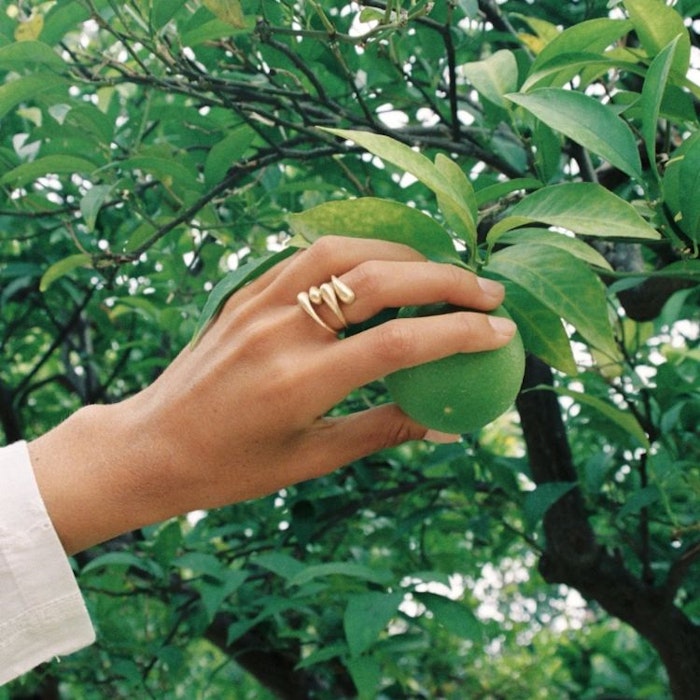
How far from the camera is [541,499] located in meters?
1.47

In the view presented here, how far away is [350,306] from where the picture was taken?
28.1 inches

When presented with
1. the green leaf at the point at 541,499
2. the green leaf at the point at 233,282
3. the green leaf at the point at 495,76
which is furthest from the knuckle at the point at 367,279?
the green leaf at the point at 541,499

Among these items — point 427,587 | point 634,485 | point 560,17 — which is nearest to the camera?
point 427,587

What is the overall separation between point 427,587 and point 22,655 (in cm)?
62

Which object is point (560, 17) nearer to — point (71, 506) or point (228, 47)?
point (228, 47)

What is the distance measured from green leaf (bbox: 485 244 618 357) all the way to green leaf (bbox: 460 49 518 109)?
0.30 meters

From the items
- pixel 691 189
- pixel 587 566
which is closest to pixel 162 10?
pixel 691 189

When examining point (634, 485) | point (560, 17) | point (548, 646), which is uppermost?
point (560, 17)

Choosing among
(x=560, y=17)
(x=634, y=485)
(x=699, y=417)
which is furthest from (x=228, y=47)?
(x=634, y=485)

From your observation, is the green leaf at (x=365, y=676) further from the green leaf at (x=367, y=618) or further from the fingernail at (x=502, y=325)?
the fingernail at (x=502, y=325)

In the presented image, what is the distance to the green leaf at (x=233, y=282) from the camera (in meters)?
0.79

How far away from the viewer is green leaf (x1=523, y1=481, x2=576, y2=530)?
4.79 ft

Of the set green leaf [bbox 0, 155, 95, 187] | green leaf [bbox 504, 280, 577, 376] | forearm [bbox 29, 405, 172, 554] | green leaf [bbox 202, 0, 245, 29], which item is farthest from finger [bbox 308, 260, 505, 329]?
green leaf [bbox 0, 155, 95, 187]

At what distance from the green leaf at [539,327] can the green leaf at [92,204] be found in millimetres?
527
